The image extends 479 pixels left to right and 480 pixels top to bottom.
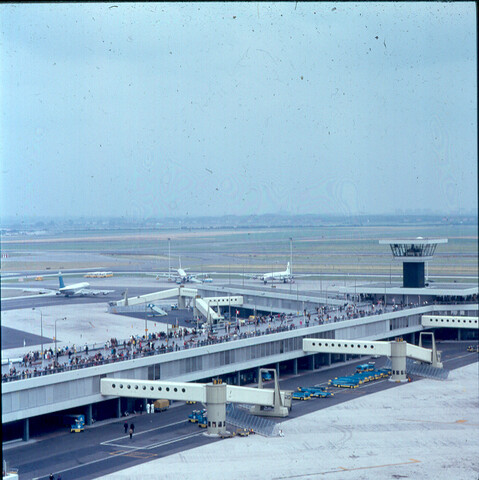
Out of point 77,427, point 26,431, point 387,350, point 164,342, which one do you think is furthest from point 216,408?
point 387,350

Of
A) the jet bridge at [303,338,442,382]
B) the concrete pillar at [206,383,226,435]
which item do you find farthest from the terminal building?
the concrete pillar at [206,383,226,435]

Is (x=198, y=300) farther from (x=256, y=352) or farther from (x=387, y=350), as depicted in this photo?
(x=387, y=350)

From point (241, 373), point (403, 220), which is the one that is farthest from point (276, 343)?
point (403, 220)

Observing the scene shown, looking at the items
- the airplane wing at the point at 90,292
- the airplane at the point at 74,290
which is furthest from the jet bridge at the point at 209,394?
the airplane wing at the point at 90,292

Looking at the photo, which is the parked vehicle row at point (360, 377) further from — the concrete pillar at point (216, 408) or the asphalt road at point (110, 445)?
the concrete pillar at point (216, 408)

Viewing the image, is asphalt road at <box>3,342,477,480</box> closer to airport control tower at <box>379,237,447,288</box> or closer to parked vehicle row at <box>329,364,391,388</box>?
parked vehicle row at <box>329,364,391,388</box>

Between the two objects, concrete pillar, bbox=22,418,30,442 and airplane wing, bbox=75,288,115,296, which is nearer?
concrete pillar, bbox=22,418,30,442
